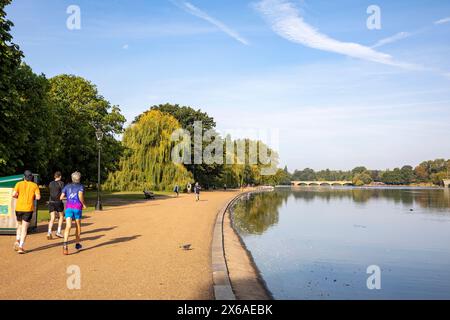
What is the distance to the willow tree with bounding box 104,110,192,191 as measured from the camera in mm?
41969

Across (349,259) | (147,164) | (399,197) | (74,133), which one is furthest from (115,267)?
(399,197)

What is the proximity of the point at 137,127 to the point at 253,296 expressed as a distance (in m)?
38.9

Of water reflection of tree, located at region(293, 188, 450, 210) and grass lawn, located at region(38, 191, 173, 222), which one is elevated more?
grass lawn, located at region(38, 191, 173, 222)

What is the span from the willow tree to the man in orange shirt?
104 ft

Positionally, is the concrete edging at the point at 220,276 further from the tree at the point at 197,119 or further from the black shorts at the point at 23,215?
the tree at the point at 197,119

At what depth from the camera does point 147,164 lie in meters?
42.4

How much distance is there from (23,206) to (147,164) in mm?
33243

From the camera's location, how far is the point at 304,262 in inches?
476

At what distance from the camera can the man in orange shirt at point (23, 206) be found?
9.16 metres

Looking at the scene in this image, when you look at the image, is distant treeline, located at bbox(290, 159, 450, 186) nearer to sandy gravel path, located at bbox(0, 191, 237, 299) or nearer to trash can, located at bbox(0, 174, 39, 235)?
sandy gravel path, located at bbox(0, 191, 237, 299)

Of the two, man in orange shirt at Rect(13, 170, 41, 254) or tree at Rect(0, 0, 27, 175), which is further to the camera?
tree at Rect(0, 0, 27, 175)

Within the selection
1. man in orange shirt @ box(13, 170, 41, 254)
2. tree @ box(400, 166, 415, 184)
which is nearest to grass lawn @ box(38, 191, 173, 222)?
man in orange shirt @ box(13, 170, 41, 254)

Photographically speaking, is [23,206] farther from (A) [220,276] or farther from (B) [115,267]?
(A) [220,276]
